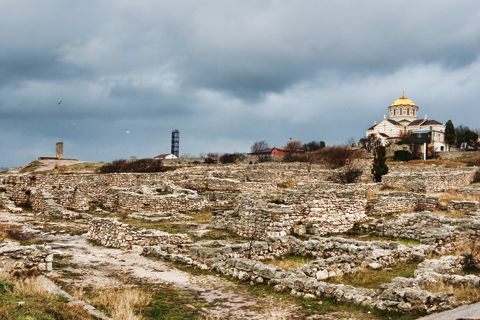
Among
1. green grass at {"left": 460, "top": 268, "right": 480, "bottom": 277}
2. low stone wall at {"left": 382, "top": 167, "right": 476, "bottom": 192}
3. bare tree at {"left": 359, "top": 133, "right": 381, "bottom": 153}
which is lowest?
green grass at {"left": 460, "top": 268, "right": 480, "bottom": 277}

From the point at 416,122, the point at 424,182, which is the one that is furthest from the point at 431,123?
the point at 424,182

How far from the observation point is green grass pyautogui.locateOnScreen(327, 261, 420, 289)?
9.84 meters

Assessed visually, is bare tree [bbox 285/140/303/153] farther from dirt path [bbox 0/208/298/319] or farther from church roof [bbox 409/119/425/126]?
dirt path [bbox 0/208/298/319]

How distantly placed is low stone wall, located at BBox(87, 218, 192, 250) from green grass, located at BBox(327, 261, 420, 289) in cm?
688

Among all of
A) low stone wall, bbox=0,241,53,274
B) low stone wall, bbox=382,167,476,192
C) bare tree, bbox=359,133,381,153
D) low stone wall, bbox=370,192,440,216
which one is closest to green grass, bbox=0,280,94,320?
low stone wall, bbox=0,241,53,274

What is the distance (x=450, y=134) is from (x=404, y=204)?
86.4 meters

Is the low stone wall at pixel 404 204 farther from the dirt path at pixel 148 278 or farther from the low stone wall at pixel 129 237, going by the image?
the dirt path at pixel 148 278

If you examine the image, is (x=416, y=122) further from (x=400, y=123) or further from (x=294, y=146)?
(x=294, y=146)

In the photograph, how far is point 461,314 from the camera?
6.91 m

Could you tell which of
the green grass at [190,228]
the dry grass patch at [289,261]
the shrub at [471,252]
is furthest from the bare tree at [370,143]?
the dry grass patch at [289,261]

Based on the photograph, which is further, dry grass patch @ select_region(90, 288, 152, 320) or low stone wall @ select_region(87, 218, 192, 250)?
low stone wall @ select_region(87, 218, 192, 250)

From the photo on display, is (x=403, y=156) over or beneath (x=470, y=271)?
over

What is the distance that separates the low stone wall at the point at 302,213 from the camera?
593 inches

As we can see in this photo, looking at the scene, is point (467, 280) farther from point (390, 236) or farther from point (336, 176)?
point (336, 176)
